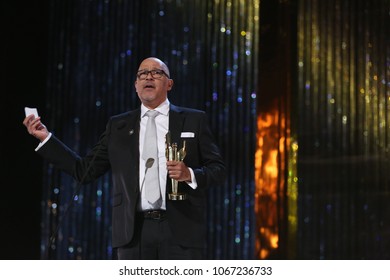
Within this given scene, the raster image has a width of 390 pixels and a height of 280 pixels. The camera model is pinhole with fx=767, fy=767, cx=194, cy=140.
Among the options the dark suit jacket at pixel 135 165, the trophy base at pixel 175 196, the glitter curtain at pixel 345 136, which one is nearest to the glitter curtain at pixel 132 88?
the glitter curtain at pixel 345 136

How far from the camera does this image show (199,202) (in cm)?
278

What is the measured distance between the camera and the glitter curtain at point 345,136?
11.2ft

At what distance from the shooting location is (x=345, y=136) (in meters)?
3.45

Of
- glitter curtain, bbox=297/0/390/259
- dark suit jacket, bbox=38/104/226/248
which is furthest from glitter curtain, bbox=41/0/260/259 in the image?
dark suit jacket, bbox=38/104/226/248

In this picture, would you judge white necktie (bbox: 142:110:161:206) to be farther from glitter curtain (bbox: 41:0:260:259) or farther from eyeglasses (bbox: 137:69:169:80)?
glitter curtain (bbox: 41:0:260:259)

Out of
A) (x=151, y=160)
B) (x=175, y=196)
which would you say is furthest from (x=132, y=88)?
(x=175, y=196)

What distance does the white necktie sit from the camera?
106 inches

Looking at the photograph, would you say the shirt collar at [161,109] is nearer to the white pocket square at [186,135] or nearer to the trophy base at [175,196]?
the white pocket square at [186,135]

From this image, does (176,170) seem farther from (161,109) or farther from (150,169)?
(161,109)

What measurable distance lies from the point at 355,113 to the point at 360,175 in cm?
28

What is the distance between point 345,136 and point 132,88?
1052mm

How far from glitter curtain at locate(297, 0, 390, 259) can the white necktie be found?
2.97 ft

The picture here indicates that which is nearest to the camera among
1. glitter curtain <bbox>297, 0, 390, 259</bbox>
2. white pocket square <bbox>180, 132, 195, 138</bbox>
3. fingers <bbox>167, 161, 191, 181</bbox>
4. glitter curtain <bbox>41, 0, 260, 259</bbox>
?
fingers <bbox>167, 161, 191, 181</bbox>
